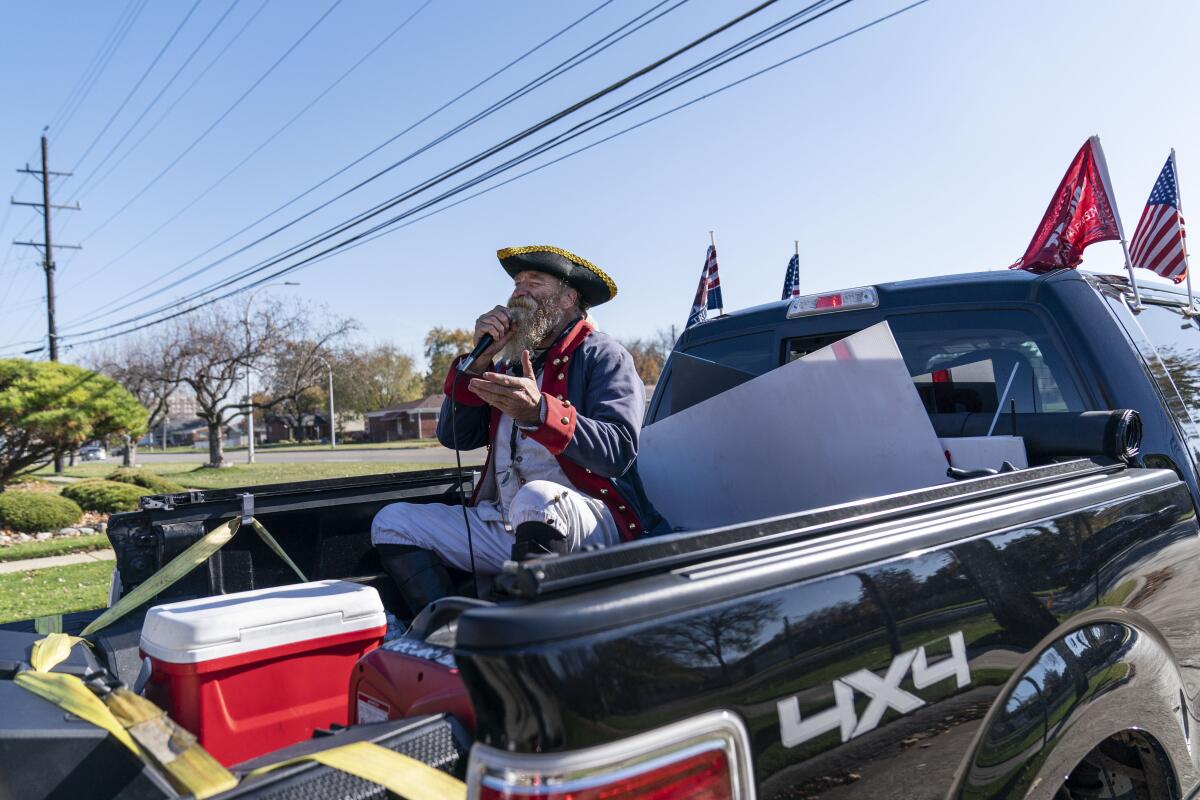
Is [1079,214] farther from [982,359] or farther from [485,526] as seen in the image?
[485,526]

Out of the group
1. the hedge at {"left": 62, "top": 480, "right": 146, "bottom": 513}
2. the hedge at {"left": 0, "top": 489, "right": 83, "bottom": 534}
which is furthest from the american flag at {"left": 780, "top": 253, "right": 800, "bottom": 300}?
the hedge at {"left": 0, "top": 489, "right": 83, "bottom": 534}

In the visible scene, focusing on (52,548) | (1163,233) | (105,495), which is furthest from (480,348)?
(105,495)

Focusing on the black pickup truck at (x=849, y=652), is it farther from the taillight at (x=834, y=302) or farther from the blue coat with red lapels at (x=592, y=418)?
the taillight at (x=834, y=302)

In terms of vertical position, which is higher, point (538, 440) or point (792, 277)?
point (792, 277)

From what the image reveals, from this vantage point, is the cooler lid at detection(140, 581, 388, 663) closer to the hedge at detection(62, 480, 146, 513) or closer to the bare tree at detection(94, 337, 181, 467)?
the hedge at detection(62, 480, 146, 513)

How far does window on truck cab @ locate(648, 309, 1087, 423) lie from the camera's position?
2789 mm

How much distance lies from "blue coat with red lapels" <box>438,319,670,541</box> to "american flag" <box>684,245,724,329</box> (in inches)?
→ 152

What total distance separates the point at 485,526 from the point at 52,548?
1088cm

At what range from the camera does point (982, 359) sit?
3027 millimetres

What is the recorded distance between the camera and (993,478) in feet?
5.64

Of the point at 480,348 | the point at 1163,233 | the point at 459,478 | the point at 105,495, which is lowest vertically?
the point at 105,495

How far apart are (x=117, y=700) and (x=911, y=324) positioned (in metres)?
2.78

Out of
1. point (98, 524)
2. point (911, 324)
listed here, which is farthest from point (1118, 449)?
point (98, 524)

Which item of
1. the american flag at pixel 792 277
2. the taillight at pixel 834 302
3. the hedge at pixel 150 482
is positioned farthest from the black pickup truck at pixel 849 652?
the hedge at pixel 150 482
